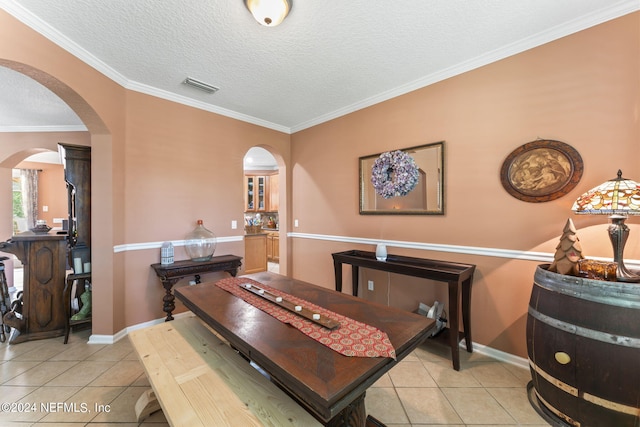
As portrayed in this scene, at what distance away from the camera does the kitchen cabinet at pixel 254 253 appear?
196 inches

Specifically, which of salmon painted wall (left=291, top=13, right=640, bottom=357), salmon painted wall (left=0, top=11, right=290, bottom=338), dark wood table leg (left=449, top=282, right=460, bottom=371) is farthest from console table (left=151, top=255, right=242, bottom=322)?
dark wood table leg (left=449, top=282, right=460, bottom=371)

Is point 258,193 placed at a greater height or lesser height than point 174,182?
greater

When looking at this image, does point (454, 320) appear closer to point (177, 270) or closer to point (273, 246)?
point (177, 270)

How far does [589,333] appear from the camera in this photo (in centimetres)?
134

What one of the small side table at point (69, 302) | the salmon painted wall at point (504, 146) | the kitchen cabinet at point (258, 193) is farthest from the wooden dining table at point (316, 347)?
the kitchen cabinet at point (258, 193)

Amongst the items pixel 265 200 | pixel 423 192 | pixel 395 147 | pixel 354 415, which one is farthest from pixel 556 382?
pixel 265 200

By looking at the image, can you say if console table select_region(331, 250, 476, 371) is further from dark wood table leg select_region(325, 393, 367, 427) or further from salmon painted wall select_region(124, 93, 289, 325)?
salmon painted wall select_region(124, 93, 289, 325)

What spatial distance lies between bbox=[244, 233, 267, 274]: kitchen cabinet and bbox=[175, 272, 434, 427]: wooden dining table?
3162mm

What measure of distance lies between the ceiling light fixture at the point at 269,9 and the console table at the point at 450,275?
7.23 ft

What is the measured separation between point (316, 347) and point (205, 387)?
610 mm

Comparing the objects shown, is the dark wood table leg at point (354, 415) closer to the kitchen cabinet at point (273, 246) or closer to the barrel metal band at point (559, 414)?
the barrel metal band at point (559, 414)

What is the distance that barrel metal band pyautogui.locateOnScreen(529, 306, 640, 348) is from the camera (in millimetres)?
1255

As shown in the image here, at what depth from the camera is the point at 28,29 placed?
178 cm

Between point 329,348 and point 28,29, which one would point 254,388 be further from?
point 28,29
